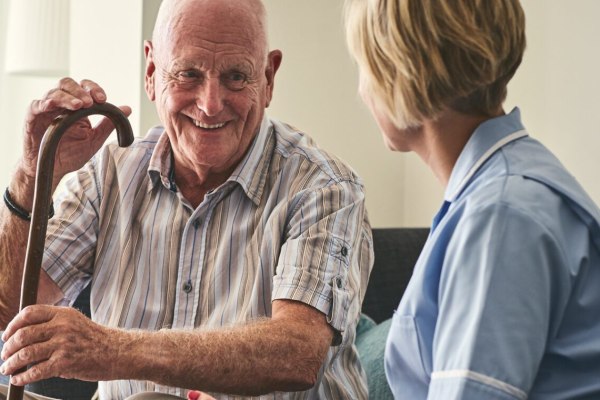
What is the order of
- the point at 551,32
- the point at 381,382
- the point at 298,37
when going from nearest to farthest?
the point at 381,382 → the point at 551,32 → the point at 298,37

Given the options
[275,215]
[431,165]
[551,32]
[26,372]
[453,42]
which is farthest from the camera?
[551,32]

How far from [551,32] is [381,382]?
119 centimetres

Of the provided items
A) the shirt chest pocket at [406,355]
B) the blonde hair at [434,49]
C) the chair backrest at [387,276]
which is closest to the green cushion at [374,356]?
the chair backrest at [387,276]

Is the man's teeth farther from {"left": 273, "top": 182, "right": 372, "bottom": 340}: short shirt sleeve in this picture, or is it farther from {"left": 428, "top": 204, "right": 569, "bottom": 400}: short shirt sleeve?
{"left": 428, "top": 204, "right": 569, "bottom": 400}: short shirt sleeve

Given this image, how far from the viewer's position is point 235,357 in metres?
1.65

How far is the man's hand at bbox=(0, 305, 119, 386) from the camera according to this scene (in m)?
1.47

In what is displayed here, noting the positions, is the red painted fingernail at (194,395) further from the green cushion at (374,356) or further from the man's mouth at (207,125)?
the green cushion at (374,356)

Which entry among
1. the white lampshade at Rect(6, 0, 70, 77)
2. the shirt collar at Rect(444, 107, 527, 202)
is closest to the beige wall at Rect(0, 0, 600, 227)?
the white lampshade at Rect(6, 0, 70, 77)

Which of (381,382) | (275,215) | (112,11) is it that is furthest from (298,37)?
(275,215)

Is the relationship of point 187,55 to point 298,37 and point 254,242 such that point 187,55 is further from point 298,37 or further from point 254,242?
point 298,37

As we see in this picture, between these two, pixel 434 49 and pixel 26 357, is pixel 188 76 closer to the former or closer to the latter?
pixel 26 357

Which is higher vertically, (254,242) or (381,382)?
(254,242)

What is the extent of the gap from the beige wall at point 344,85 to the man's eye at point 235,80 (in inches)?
48.2

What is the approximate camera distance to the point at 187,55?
192 centimetres
